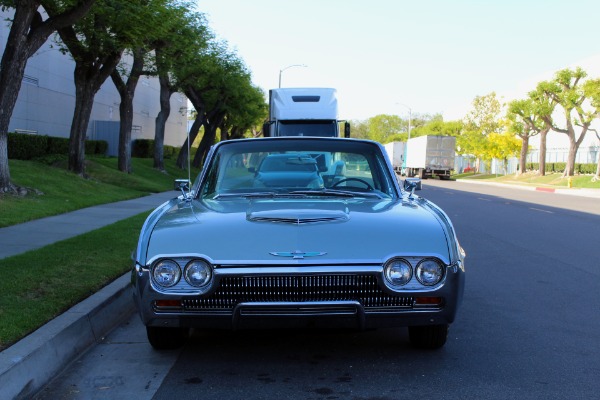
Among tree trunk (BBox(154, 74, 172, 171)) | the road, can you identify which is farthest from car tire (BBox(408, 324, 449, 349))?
tree trunk (BBox(154, 74, 172, 171))

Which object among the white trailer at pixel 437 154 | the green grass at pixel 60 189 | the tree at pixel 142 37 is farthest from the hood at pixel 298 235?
the white trailer at pixel 437 154

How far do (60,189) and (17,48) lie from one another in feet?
14.0

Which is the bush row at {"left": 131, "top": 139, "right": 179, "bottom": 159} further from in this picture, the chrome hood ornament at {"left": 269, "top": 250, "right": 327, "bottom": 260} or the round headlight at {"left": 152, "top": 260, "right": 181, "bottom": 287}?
the chrome hood ornament at {"left": 269, "top": 250, "right": 327, "bottom": 260}

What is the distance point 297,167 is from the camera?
577 centimetres

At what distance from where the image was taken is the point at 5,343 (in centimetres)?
437

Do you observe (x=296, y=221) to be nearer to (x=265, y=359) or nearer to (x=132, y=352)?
(x=265, y=359)

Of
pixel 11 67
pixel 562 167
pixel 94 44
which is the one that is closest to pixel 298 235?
pixel 11 67

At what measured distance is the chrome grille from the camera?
401 centimetres

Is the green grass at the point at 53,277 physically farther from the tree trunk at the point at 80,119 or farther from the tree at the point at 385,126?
the tree at the point at 385,126

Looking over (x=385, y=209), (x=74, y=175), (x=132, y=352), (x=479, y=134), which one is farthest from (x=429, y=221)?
(x=479, y=134)

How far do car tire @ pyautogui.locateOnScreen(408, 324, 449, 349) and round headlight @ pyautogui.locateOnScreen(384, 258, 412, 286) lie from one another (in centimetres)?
83

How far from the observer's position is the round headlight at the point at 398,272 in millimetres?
4043

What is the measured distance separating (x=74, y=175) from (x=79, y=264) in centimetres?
1429

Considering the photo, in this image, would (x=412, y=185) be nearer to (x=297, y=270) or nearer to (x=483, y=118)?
(x=297, y=270)
